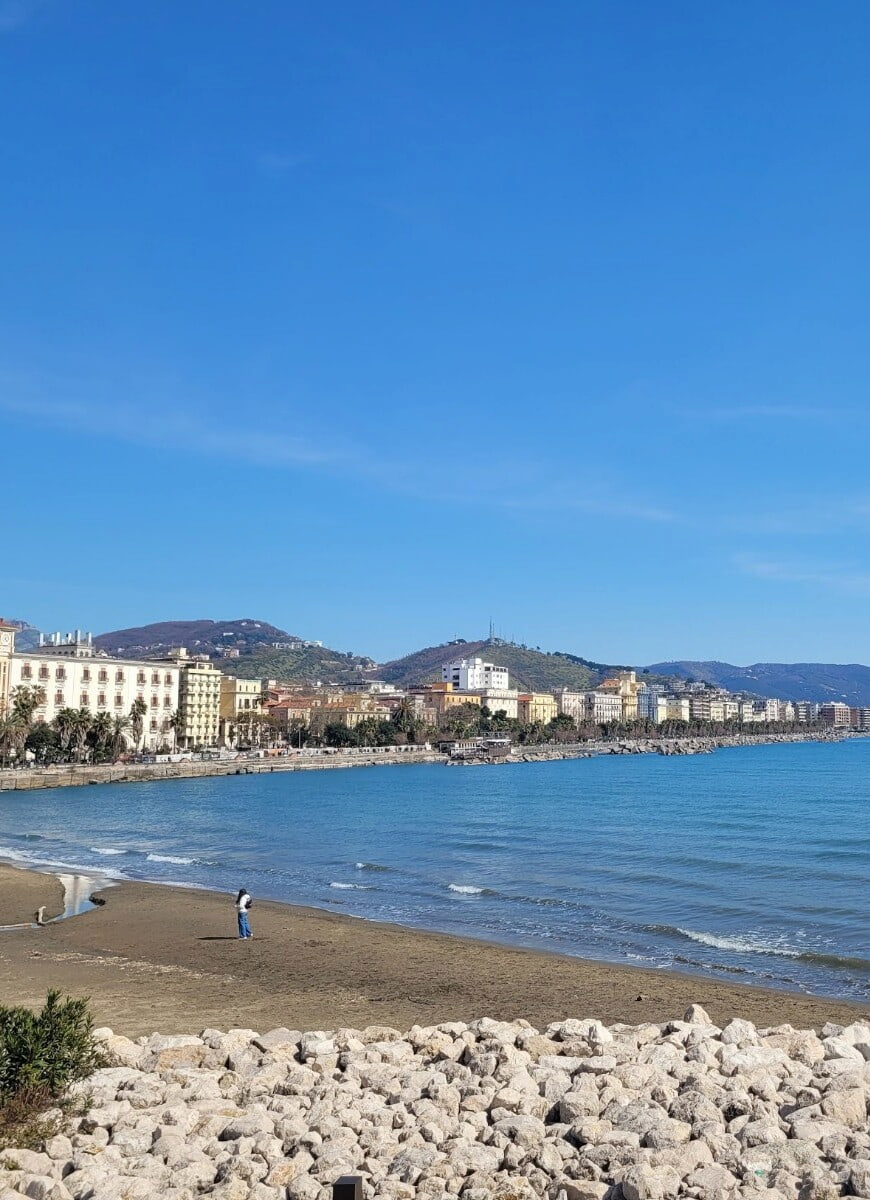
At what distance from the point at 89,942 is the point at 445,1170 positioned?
15.7 meters

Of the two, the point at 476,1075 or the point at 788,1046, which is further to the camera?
the point at 788,1046

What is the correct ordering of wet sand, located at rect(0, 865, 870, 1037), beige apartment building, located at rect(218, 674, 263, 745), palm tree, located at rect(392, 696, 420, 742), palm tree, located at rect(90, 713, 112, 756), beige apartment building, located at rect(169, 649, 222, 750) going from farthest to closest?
palm tree, located at rect(392, 696, 420, 742)
beige apartment building, located at rect(218, 674, 263, 745)
beige apartment building, located at rect(169, 649, 222, 750)
palm tree, located at rect(90, 713, 112, 756)
wet sand, located at rect(0, 865, 870, 1037)

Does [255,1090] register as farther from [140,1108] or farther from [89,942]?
[89,942]

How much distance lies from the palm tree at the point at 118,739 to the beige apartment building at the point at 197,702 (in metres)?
12.5

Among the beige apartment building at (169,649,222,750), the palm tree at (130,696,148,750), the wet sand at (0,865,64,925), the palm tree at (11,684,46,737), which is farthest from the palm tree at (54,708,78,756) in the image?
the wet sand at (0,865,64,925)

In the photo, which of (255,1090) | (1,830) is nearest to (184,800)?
(1,830)

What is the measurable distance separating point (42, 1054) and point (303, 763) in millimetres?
106438

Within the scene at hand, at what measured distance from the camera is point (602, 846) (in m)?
38.2

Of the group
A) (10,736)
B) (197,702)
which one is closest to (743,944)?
(10,736)

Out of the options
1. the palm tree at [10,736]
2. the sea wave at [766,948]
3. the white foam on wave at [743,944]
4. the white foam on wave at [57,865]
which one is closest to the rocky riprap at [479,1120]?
the sea wave at [766,948]

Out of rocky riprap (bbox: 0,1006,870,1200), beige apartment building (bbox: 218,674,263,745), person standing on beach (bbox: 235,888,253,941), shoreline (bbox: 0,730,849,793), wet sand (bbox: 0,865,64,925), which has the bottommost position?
shoreline (bbox: 0,730,849,793)

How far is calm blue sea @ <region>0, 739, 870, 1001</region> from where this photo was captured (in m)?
21.6

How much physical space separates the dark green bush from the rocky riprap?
0.24m

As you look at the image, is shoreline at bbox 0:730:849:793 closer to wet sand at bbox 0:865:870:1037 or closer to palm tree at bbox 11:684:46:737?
palm tree at bbox 11:684:46:737
